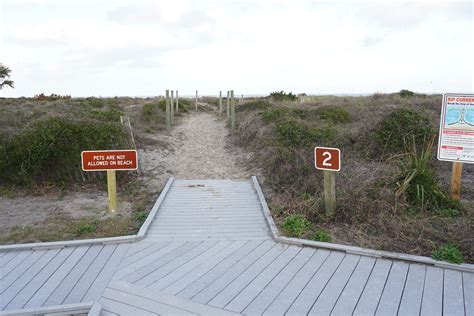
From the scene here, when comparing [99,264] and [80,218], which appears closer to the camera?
[99,264]

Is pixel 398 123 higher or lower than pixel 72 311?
higher

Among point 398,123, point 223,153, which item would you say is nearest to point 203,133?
point 223,153

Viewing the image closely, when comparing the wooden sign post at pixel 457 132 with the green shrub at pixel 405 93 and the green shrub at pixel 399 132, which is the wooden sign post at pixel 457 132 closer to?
the green shrub at pixel 399 132

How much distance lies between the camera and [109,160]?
220 inches

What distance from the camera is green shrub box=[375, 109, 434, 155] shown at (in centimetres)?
919

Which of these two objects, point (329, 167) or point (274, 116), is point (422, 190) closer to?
point (329, 167)

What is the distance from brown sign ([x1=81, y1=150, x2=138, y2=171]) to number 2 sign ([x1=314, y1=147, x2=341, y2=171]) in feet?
8.81

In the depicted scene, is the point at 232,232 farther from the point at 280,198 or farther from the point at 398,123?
the point at 398,123

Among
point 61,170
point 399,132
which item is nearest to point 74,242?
point 61,170

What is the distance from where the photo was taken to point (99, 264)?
4094 mm

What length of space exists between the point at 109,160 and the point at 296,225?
9.48 ft

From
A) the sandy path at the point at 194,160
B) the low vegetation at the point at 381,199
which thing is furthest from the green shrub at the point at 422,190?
the sandy path at the point at 194,160

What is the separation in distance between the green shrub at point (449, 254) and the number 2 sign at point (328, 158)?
155cm

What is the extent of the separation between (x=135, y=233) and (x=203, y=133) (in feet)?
40.6
